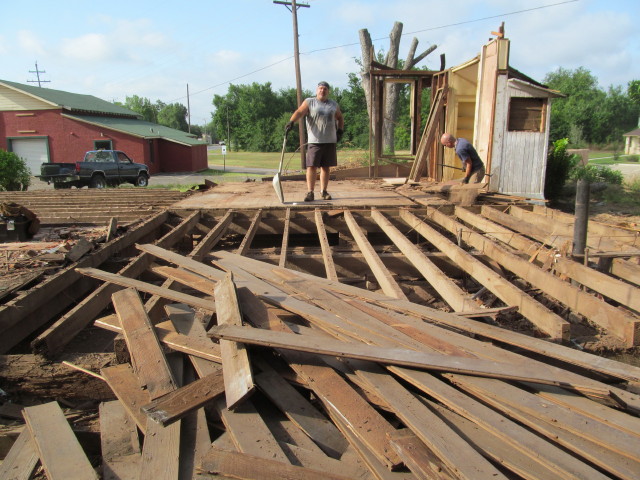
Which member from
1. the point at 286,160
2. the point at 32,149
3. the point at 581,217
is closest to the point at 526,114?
the point at 581,217

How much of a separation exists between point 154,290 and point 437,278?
1.81m

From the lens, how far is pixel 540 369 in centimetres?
180

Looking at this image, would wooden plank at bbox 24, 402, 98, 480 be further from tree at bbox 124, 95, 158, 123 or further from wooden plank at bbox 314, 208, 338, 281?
tree at bbox 124, 95, 158, 123

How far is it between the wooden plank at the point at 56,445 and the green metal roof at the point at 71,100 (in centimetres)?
2603

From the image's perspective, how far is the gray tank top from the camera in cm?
534

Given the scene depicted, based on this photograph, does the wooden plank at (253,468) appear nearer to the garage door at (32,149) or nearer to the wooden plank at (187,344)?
the wooden plank at (187,344)

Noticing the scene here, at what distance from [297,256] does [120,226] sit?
217cm

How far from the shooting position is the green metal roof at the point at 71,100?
78.1 feet

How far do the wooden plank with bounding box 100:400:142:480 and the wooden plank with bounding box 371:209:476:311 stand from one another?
5.69 ft

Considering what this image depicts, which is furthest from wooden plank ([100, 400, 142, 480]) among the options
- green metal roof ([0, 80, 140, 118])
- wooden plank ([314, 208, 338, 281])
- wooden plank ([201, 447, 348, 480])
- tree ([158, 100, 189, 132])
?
tree ([158, 100, 189, 132])

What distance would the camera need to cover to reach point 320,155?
18.1 feet

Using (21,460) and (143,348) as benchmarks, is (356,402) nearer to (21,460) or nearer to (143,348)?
(143,348)

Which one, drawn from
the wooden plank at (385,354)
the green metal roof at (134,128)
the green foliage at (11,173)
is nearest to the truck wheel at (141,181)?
the green foliage at (11,173)

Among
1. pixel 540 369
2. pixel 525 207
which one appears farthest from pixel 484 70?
pixel 540 369
